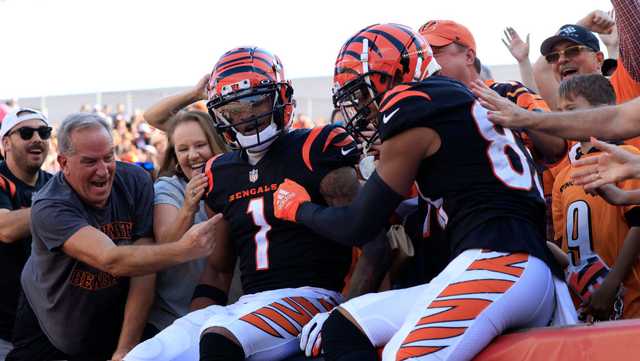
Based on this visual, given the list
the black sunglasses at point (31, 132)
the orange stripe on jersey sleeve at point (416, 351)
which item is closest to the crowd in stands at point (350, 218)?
the orange stripe on jersey sleeve at point (416, 351)

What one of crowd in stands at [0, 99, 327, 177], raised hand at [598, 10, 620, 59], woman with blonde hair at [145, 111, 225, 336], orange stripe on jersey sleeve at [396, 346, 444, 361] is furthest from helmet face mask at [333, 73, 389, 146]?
crowd in stands at [0, 99, 327, 177]

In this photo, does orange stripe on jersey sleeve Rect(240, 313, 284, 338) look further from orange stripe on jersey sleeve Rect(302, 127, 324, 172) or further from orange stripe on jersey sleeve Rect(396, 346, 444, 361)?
orange stripe on jersey sleeve Rect(396, 346, 444, 361)

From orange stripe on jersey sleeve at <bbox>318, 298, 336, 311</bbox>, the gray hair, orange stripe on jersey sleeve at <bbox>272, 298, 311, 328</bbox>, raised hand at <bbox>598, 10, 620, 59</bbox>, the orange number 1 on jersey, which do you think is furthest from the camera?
raised hand at <bbox>598, 10, 620, 59</bbox>

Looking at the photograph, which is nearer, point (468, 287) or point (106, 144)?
point (468, 287)

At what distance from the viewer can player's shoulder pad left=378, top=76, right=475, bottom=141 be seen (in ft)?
10.4

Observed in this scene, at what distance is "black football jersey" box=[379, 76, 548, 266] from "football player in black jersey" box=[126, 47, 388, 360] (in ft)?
2.54

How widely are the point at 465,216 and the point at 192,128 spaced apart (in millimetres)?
2168

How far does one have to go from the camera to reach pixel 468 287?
2.97 m

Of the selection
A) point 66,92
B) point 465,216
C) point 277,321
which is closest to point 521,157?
point 465,216

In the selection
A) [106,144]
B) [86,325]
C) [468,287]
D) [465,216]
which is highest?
[106,144]

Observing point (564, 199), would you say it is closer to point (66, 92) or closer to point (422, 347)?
point (422, 347)

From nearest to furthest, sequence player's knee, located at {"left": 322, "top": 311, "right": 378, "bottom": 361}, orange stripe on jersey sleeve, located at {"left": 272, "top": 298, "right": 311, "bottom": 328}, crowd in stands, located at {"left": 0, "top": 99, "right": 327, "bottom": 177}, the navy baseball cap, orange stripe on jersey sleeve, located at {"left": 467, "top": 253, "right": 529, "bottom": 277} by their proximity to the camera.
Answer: orange stripe on jersey sleeve, located at {"left": 467, "top": 253, "right": 529, "bottom": 277}, player's knee, located at {"left": 322, "top": 311, "right": 378, "bottom": 361}, orange stripe on jersey sleeve, located at {"left": 272, "top": 298, "right": 311, "bottom": 328}, the navy baseball cap, crowd in stands, located at {"left": 0, "top": 99, "right": 327, "bottom": 177}

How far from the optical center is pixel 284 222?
3.96 meters

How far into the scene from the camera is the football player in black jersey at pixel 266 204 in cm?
379
